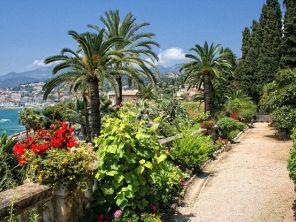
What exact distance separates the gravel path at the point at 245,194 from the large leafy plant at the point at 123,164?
195cm

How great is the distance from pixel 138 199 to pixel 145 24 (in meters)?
23.3

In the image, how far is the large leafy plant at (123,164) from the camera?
6.05m

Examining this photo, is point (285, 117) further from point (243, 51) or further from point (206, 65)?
point (243, 51)

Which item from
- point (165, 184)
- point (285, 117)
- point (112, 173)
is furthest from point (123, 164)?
point (285, 117)

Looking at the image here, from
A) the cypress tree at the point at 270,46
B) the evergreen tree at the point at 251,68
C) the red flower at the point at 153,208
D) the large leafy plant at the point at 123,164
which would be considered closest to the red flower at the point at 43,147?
the large leafy plant at the point at 123,164

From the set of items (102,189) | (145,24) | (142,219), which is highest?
(145,24)

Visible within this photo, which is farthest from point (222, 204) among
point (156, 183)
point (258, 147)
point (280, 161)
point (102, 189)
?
point (258, 147)

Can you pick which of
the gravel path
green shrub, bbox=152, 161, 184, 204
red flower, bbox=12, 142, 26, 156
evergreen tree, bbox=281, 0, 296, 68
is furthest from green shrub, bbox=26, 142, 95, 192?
evergreen tree, bbox=281, 0, 296, 68

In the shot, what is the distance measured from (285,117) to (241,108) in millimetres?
18226

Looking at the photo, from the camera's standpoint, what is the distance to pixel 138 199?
6.43 metres

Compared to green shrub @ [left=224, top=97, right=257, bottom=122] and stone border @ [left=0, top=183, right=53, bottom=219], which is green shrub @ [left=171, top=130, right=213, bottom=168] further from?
green shrub @ [left=224, top=97, right=257, bottom=122]

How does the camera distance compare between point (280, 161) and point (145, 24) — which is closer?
point (280, 161)

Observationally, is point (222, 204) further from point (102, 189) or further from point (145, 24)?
point (145, 24)

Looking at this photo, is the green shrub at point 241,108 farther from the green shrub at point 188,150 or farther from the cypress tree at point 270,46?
the green shrub at point 188,150
